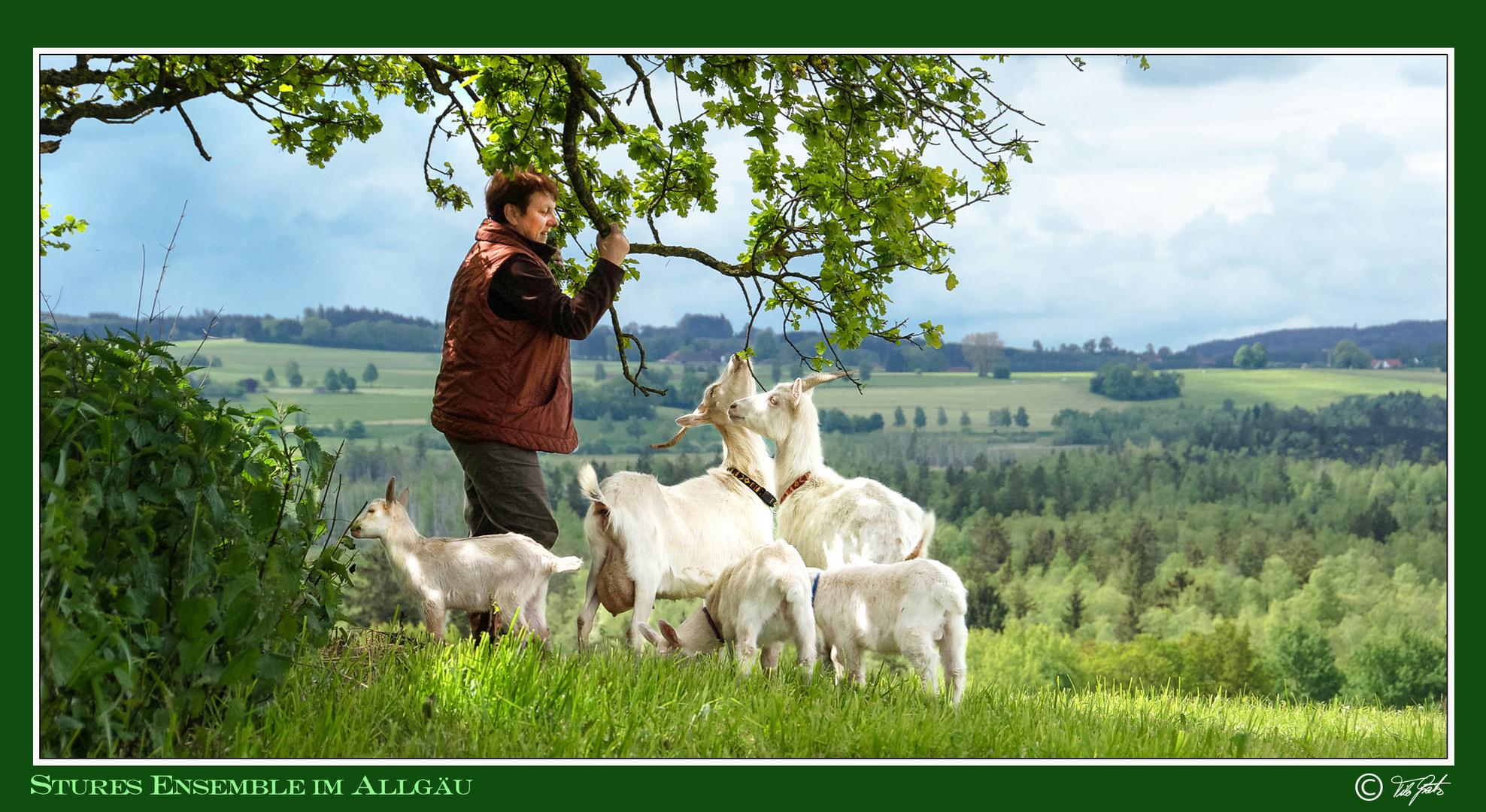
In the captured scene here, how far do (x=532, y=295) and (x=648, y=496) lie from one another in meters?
1.38

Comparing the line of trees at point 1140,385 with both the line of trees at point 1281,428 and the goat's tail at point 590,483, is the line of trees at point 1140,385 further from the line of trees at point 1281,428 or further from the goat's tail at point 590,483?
the goat's tail at point 590,483

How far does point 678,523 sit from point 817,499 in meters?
0.90

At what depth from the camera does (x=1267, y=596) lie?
2939 centimetres

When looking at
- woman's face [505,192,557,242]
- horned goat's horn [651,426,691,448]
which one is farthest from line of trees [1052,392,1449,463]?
woman's face [505,192,557,242]

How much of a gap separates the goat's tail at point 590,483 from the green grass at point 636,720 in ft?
2.80

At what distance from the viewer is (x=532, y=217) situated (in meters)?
5.66

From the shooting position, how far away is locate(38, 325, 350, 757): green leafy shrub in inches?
122

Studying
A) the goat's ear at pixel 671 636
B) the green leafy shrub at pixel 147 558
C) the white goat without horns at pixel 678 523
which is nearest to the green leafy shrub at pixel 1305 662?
the white goat without horns at pixel 678 523

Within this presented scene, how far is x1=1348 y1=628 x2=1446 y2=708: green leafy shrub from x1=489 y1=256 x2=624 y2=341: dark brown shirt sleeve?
836 inches

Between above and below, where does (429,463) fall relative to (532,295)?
below

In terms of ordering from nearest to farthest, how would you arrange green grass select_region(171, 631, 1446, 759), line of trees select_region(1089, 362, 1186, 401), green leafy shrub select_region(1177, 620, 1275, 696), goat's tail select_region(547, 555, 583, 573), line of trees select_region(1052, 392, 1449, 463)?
green grass select_region(171, 631, 1446, 759)
goat's tail select_region(547, 555, 583, 573)
line of trees select_region(1052, 392, 1449, 463)
green leafy shrub select_region(1177, 620, 1275, 696)
line of trees select_region(1089, 362, 1186, 401)

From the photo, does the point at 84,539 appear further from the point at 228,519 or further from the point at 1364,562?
the point at 1364,562

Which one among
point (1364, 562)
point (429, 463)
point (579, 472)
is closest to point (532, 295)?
point (579, 472)
